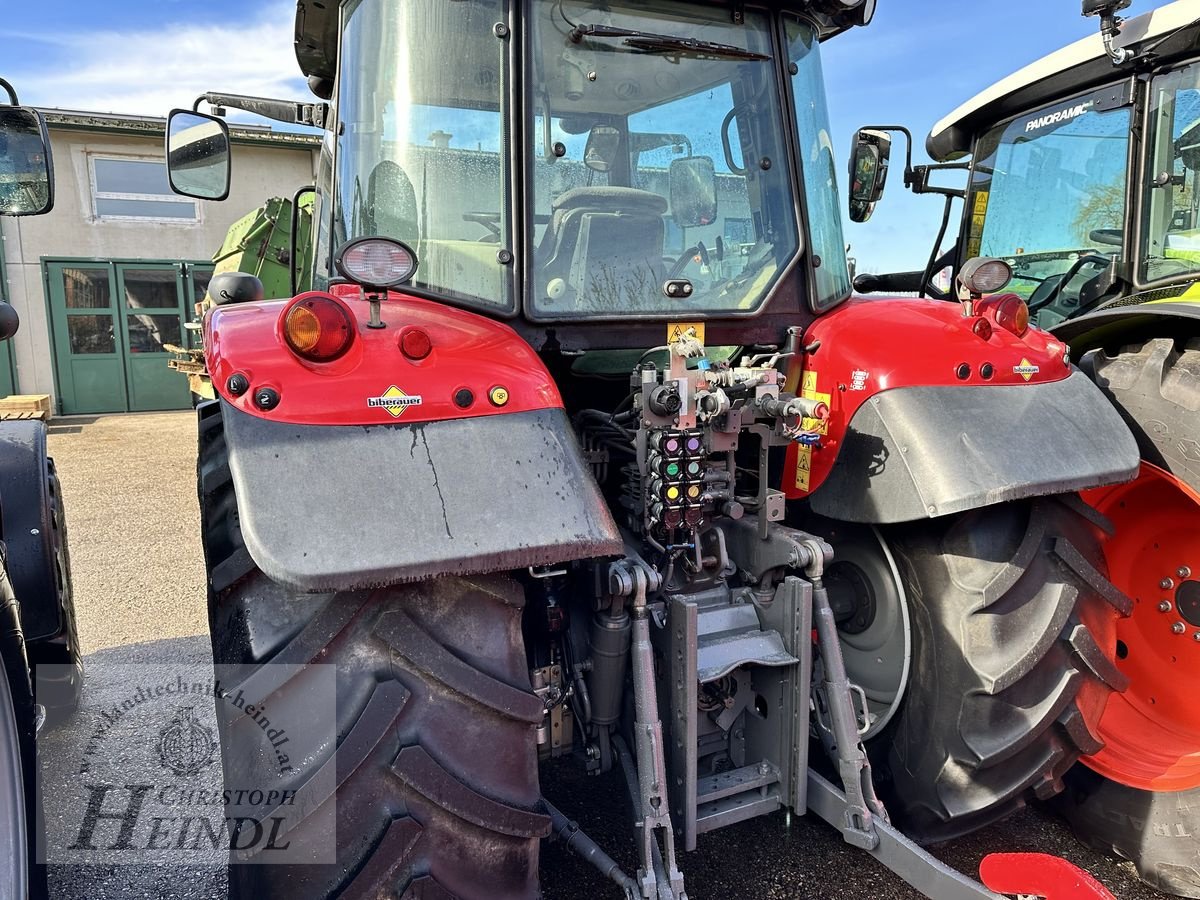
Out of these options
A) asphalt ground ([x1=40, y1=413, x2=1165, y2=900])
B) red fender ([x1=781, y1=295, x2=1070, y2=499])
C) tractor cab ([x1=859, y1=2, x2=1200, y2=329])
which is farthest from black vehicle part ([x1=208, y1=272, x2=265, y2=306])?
tractor cab ([x1=859, y1=2, x2=1200, y2=329])

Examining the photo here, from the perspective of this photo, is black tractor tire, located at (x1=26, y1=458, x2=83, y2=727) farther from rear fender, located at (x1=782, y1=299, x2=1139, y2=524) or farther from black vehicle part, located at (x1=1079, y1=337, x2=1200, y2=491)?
black vehicle part, located at (x1=1079, y1=337, x2=1200, y2=491)

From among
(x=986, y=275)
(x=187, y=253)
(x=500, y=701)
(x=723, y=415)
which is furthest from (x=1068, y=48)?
(x=187, y=253)

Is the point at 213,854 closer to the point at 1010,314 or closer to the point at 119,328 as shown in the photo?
the point at 1010,314

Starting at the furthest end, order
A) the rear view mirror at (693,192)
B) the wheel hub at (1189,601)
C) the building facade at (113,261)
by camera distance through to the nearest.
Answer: the building facade at (113,261) < the wheel hub at (1189,601) < the rear view mirror at (693,192)

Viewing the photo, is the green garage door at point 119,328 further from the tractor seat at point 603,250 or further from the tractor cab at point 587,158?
the tractor seat at point 603,250

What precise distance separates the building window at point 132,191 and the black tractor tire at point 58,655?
37.6 ft

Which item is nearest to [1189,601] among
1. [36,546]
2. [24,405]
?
[36,546]

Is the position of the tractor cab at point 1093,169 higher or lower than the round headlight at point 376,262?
higher

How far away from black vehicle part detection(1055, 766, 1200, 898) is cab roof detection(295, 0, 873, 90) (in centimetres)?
239

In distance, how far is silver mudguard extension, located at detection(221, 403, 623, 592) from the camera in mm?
1413

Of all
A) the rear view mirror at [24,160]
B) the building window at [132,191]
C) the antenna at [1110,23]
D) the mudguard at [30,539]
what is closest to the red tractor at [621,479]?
the rear view mirror at [24,160]

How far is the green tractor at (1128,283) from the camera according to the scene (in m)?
2.30

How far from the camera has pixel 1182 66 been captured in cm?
342

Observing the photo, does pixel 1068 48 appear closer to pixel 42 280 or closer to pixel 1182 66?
pixel 1182 66
